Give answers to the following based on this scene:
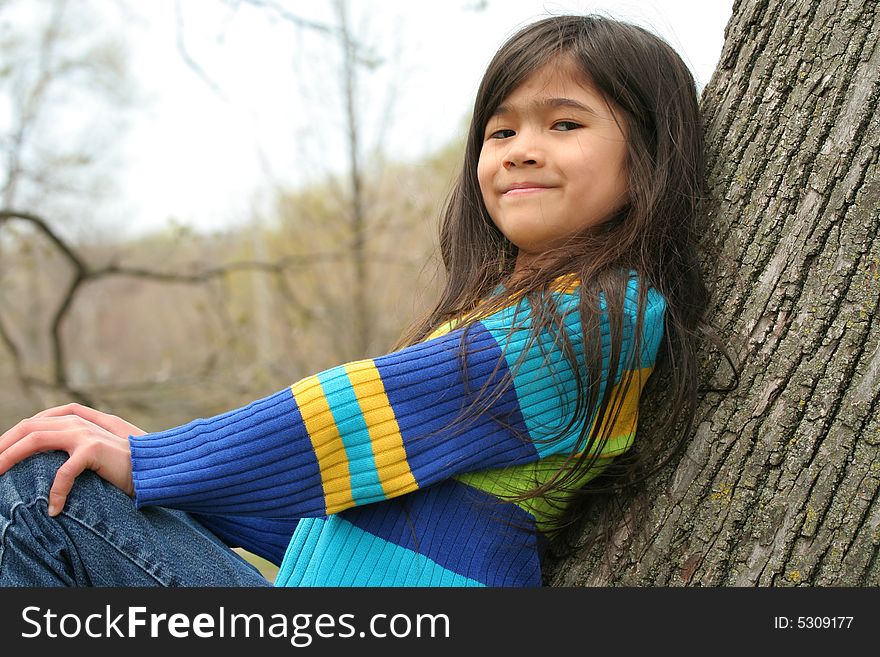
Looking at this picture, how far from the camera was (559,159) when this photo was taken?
1.57 m

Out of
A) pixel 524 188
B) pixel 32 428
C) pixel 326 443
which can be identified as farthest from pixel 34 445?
pixel 524 188

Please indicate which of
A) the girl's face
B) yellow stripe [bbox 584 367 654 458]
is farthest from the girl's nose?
yellow stripe [bbox 584 367 654 458]

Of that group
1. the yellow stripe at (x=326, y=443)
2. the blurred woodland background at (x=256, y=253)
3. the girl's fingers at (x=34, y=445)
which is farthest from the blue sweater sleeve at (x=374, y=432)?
the blurred woodland background at (x=256, y=253)

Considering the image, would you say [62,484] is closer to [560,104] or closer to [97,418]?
[97,418]

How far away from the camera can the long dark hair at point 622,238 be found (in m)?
1.42

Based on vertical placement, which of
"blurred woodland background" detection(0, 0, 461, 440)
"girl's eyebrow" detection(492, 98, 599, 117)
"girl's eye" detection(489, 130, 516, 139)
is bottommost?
"blurred woodland background" detection(0, 0, 461, 440)

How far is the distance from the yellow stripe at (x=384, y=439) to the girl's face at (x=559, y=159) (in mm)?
463

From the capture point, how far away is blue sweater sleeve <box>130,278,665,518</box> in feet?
4.54

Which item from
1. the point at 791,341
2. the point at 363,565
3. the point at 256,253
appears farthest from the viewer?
the point at 256,253

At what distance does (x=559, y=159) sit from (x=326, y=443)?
651 mm

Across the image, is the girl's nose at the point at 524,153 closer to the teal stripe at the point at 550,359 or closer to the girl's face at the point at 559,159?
the girl's face at the point at 559,159

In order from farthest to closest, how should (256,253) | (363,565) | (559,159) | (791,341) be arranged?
(256,253), (559,159), (363,565), (791,341)

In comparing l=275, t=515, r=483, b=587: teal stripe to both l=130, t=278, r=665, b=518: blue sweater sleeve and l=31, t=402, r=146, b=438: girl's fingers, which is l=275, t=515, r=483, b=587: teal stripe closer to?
l=130, t=278, r=665, b=518: blue sweater sleeve
